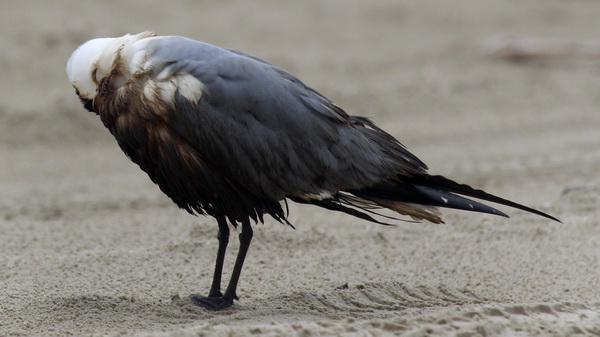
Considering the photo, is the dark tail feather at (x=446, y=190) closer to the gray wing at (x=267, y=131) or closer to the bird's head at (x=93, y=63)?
the gray wing at (x=267, y=131)

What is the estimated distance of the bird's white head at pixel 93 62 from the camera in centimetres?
449

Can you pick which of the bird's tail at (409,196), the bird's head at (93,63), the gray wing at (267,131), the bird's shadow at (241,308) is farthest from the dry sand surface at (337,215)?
the bird's head at (93,63)

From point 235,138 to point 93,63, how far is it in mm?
846

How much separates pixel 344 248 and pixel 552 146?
4022 mm

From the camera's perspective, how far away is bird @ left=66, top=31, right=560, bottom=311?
14.0 feet

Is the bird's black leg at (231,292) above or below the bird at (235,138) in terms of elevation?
below

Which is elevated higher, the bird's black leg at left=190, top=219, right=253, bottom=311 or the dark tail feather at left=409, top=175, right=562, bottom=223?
the dark tail feather at left=409, top=175, right=562, bottom=223

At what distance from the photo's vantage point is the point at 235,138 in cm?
427

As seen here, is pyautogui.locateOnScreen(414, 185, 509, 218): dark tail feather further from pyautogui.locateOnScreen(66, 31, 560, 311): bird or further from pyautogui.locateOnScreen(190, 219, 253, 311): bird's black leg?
pyautogui.locateOnScreen(190, 219, 253, 311): bird's black leg

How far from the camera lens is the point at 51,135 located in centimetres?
962

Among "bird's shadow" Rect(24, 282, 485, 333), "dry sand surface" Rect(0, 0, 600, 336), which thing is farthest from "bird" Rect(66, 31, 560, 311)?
"dry sand surface" Rect(0, 0, 600, 336)

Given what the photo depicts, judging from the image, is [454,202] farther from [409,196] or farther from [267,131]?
[267,131]

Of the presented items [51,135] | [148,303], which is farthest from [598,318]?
[51,135]

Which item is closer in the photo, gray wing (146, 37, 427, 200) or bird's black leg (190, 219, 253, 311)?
gray wing (146, 37, 427, 200)
